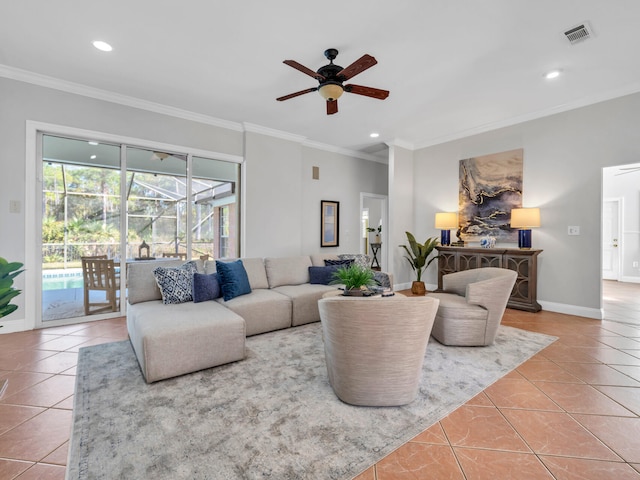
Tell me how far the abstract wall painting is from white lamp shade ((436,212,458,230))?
17 cm

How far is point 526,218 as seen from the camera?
4.27 m

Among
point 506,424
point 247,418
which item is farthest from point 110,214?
point 506,424

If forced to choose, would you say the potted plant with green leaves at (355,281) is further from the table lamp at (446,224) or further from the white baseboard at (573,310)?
the white baseboard at (573,310)

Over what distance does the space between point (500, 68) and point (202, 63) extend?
10.4 ft

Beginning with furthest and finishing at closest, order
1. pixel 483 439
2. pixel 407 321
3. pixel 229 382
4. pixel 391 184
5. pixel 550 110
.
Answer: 1. pixel 391 184
2. pixel 550 110
3. pixel 229 382
4. pixel 407 321
5. pixel 483 439

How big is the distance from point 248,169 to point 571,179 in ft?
15.8

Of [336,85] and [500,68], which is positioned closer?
[336,85]

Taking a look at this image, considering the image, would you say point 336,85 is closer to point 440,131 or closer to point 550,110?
point 440,131

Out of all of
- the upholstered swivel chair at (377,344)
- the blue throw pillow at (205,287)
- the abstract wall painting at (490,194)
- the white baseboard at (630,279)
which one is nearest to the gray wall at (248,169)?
the blue throw pillow at (205,287)

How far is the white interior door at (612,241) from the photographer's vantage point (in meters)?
7.00

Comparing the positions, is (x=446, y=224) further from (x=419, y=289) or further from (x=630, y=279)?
(x=630, y=279)

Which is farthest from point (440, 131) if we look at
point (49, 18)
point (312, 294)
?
point (49, 18)

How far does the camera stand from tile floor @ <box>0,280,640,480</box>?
1.43 m

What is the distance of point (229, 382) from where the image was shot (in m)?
2.24
